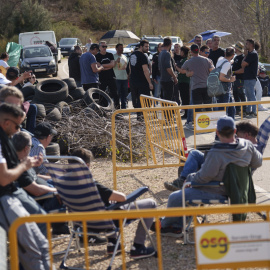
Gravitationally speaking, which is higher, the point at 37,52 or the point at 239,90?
the point at 37,52

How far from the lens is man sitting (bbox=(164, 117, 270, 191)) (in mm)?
5742

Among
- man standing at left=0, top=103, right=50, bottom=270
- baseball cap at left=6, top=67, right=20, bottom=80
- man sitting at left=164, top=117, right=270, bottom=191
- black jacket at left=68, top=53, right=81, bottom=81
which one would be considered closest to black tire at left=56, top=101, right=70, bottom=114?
baseball cap at left=6, top=67, right=20, bottom=80

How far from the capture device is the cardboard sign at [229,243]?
3131 mm

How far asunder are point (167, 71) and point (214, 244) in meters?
9.28

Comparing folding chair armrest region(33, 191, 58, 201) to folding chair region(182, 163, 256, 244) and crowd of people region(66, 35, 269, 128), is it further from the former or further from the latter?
crowd of people region(66, 35, 269, 128)

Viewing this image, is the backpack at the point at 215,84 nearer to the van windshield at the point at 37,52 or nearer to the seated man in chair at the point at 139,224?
the seated man in chair at the point at 139,224

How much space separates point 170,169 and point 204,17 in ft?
104

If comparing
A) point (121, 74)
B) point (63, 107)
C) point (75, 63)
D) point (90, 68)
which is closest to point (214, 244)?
point (63, 107)

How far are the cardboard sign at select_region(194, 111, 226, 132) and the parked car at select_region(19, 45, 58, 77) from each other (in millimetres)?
21433

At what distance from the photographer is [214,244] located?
3.14 metres

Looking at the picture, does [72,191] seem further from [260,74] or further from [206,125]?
[260,74]

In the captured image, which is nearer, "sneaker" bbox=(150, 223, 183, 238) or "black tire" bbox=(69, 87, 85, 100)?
"sneaker" bbox=(150, 223, 183, 238)

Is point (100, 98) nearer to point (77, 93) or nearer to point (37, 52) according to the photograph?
point (77, 93)

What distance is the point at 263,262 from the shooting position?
3.21m
